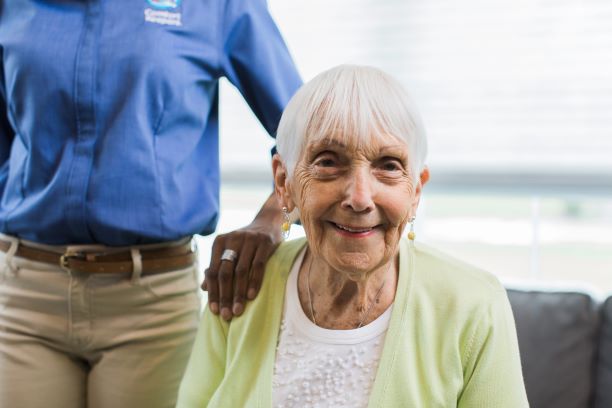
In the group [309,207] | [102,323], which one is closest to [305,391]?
[309,207]

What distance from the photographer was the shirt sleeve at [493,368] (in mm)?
1146

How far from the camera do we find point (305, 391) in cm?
124

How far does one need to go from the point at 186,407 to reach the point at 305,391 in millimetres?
271

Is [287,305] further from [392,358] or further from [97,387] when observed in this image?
[97,387]

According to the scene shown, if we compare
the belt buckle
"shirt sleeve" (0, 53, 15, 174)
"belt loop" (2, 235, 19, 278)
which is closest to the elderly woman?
the belt buckle

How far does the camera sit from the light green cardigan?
1.17 m

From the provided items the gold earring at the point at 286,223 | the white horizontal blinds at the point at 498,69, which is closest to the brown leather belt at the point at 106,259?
the gold earring at the point at 286,223

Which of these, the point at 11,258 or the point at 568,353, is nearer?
the point at 11,258

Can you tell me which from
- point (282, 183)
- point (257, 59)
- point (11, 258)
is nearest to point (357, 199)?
point (282, 183)

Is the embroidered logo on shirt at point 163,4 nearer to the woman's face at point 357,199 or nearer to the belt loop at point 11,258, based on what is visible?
the woman's face at point 357,199

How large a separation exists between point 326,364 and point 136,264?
0.47m

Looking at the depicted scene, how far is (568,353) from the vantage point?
1.68m

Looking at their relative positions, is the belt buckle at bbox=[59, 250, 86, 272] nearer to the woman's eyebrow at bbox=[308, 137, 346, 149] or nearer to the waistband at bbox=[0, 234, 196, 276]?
the waistband at bbox=[0, 234, 196, 276]

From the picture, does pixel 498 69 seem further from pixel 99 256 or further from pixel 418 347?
pixel 99 256
